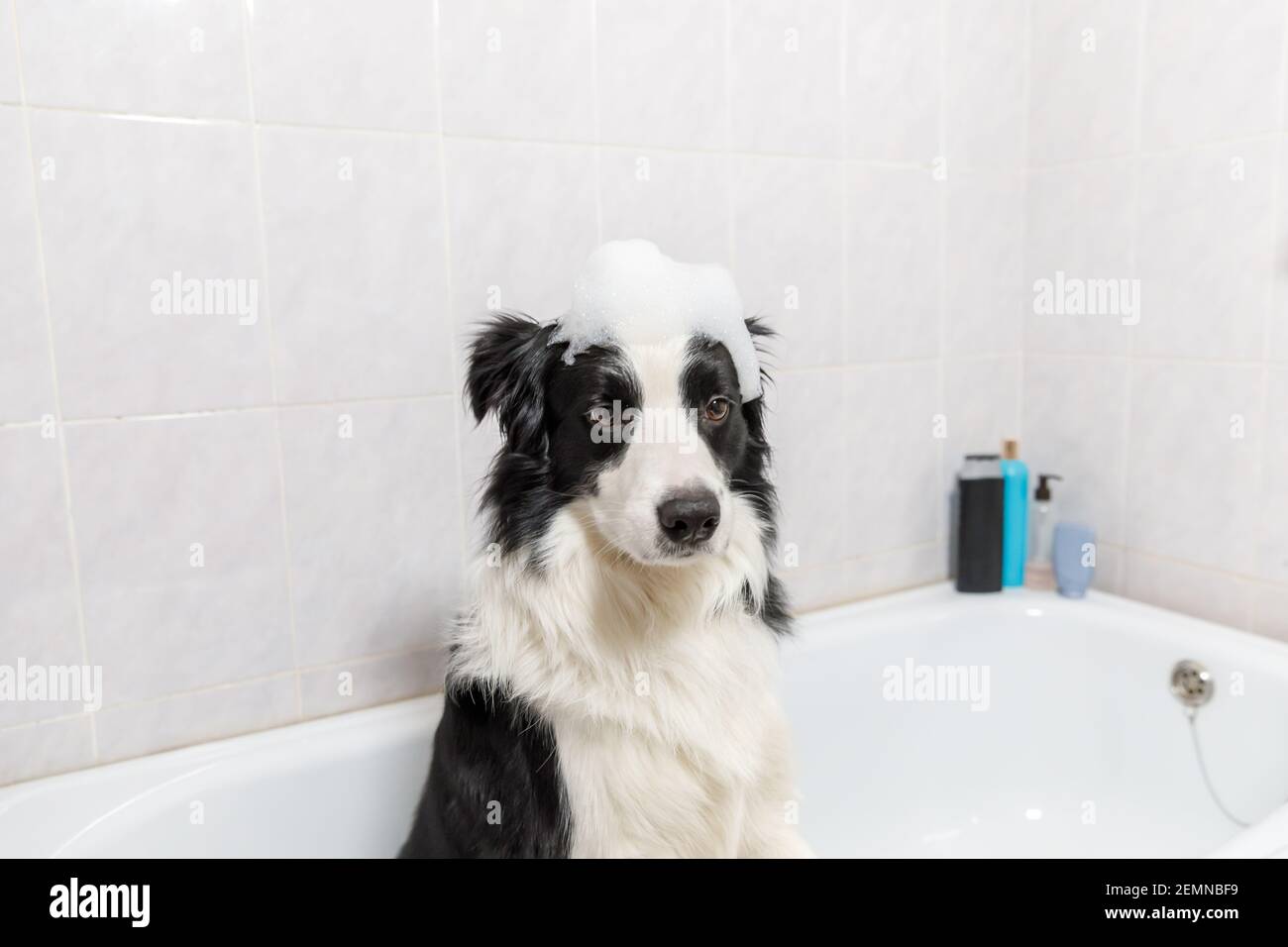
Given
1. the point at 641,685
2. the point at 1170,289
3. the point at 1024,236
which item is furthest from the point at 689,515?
the point at 1024,236

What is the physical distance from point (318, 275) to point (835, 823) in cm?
149

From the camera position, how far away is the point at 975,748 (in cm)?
223

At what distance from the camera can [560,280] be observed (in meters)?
1.85

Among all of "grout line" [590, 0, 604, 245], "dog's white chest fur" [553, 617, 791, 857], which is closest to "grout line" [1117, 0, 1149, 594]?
"grout line" [590, 0, 604, 245]

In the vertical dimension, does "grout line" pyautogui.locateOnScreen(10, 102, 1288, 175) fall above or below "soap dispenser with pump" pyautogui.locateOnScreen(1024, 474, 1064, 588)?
above

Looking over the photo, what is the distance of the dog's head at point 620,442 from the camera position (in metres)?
1.23

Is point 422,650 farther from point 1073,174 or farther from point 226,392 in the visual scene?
point 1073,174

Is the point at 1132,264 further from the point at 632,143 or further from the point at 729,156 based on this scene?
the point at 632,143

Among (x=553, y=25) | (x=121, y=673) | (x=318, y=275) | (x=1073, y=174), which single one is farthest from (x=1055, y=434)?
(x=121, y=673)

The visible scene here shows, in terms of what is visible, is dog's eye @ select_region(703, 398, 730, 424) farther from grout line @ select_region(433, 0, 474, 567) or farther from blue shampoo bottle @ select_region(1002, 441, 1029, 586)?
blue shampoo bottle @ select_region(1002, 441, 1029, 586)

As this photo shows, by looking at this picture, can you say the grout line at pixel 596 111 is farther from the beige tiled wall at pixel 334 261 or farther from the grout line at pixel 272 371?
the grout line at pixel 272 371

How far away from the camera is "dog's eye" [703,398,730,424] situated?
1.34 meters

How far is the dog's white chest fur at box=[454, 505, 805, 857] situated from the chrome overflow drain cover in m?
1.08
